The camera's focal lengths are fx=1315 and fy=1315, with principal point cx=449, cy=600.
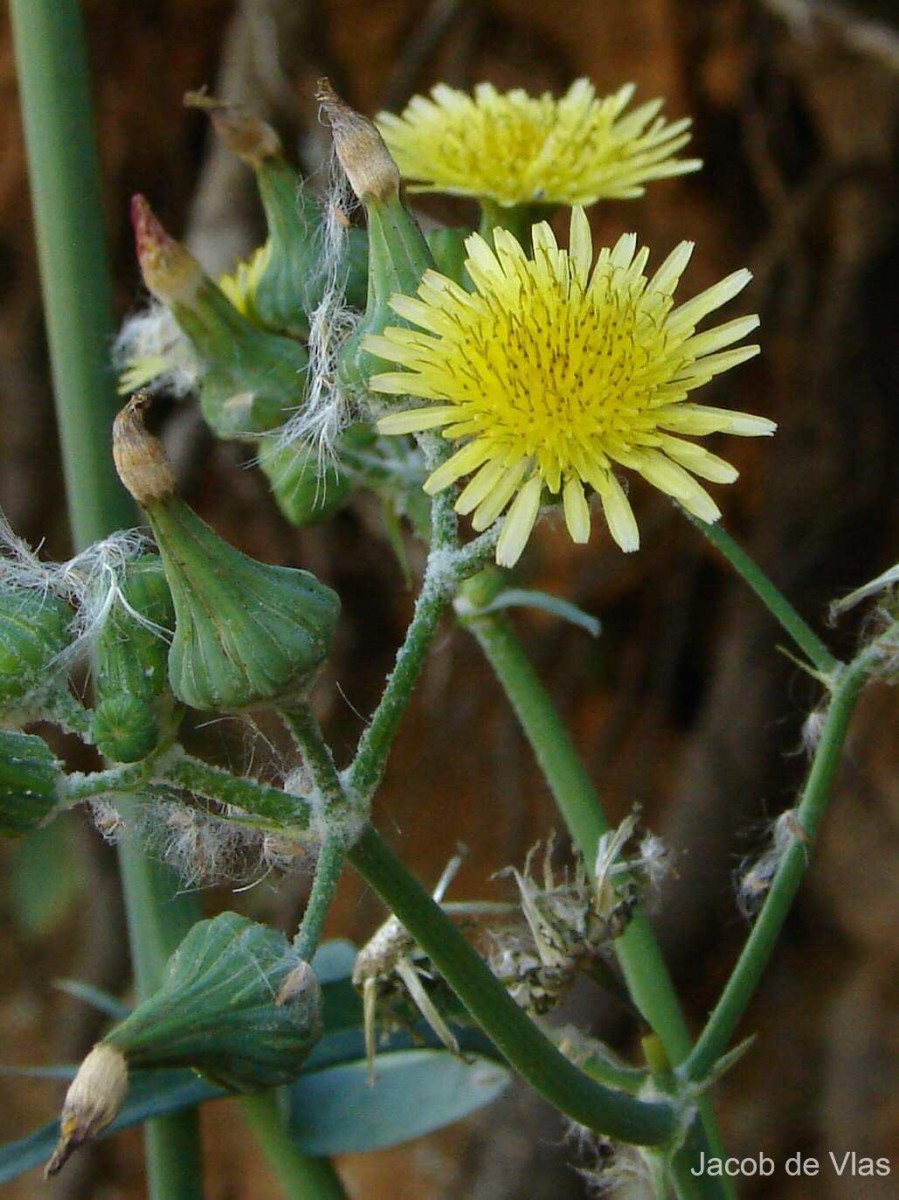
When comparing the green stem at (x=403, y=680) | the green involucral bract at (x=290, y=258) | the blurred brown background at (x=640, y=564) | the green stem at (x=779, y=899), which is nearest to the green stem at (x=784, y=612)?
the green stem at (x=779, y=899)

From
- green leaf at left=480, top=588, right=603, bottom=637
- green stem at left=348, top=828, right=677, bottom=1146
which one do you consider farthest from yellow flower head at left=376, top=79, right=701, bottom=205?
green stem at left=348, top=828, right=677, bottom=1146

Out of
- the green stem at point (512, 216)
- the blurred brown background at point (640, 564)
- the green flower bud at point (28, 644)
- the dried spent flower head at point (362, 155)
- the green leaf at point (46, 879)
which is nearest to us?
the green flower bud at point (28, 644)

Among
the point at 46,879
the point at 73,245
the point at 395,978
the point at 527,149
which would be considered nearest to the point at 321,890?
the point at 395,978

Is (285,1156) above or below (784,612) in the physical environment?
below

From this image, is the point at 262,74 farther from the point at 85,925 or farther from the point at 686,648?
the point at 85,925

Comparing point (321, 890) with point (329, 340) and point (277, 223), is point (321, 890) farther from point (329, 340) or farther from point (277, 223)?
point (277, 223)

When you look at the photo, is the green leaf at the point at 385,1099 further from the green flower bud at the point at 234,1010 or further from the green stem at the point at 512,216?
the green stem at the point at 512,216

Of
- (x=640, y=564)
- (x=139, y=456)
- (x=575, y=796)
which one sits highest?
(x=139, y=456)
